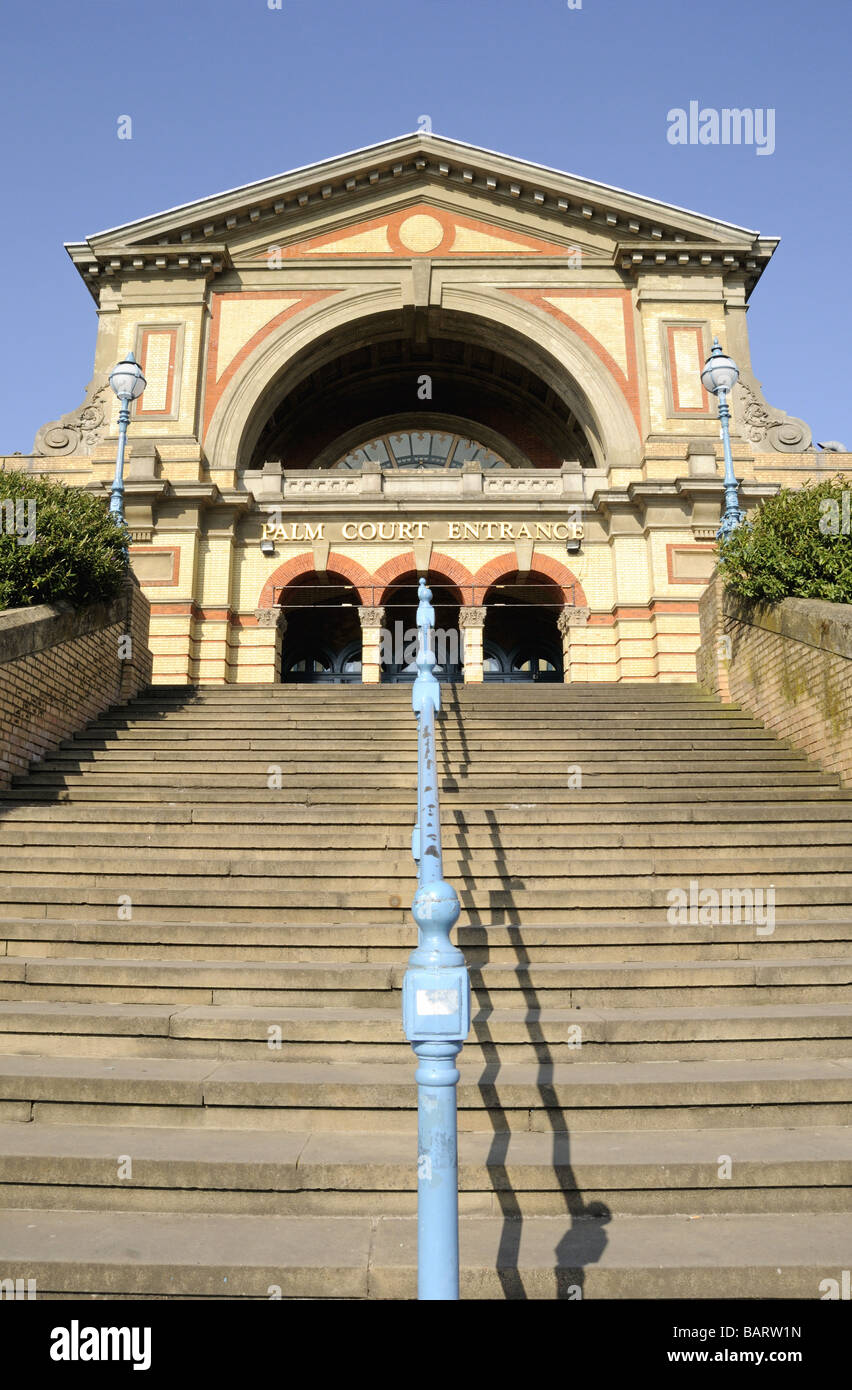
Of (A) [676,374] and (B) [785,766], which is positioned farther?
(A) [676,374]

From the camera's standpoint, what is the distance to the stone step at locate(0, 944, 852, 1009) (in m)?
5.74

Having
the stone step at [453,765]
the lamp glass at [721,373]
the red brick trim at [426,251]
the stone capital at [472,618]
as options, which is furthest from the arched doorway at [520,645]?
the stone step at [453,765]

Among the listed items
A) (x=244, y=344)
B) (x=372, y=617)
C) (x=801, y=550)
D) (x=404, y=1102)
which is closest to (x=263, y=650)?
(x=372, y=617)

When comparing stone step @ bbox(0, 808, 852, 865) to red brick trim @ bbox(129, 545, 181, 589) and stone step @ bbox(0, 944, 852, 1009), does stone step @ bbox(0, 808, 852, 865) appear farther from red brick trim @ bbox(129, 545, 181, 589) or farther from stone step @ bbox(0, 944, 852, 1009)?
red brick trim @ bbox(129, 545, 181, 589)

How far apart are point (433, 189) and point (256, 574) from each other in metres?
10.7

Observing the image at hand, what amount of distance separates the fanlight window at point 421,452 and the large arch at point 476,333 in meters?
3.04

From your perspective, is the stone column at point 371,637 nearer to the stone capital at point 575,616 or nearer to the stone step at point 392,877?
the stone capital at point 575,616

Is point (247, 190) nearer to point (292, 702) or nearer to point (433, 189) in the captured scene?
point (433, 189)

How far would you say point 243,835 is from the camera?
316 inches

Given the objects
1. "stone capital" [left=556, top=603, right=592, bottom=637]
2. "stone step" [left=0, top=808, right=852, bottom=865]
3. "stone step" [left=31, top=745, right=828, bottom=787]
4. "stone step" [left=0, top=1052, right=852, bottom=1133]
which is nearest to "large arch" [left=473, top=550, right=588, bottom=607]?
"stone capital" [left=556, top=603, right=592, bottom=637]

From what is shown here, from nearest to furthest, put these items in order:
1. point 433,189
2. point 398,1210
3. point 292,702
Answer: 1. point 398,1210
2. point 292,702
3. point 433,189

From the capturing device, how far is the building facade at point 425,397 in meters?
20.4

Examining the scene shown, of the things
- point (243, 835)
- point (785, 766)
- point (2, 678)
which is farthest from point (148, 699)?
point (785, 766)
